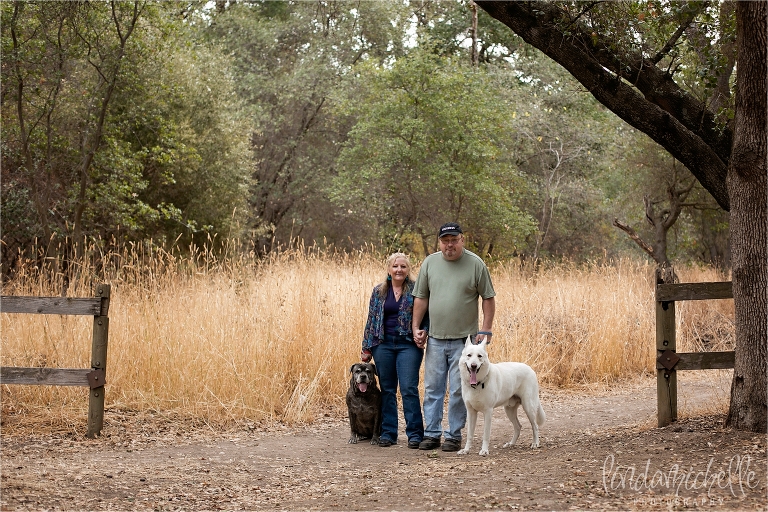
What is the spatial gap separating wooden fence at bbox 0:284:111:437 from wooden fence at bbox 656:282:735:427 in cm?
527

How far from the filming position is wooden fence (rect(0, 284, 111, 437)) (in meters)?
7.51

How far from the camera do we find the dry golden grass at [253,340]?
883 cm

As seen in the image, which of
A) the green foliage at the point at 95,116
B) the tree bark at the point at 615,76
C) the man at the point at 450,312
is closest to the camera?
the tree bark at the point at 615,76

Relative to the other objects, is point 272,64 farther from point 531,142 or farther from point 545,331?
point 545,331

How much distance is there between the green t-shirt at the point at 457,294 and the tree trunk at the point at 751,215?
6.84 feet

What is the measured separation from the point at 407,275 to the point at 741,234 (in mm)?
3007

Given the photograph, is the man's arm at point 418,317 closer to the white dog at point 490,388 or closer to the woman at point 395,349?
the woman at point 395,349

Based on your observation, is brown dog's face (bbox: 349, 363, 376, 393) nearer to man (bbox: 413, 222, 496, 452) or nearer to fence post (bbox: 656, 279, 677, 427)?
man (bbox: 413, 222, 496, 452)

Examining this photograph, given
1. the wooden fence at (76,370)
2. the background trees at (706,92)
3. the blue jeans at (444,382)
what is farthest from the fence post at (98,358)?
the background trees at (706,92)

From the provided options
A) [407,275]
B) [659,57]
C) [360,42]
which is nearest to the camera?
[659,57]

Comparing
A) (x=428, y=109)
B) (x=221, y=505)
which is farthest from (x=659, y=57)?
(x=428, y=109)

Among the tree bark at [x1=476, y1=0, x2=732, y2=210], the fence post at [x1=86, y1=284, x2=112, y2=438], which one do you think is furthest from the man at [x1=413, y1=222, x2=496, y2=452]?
the fence post at [x1=86, y1=284, x2=112, y2=438]

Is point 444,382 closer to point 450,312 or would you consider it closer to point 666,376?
point 450,312

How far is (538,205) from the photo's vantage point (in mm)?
24062
